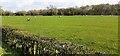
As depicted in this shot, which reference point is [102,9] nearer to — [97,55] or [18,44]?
[18,44]

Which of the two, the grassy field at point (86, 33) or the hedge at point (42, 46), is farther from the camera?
the grassy field at point (86, 33)

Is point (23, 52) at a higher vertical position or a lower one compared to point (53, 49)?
lower

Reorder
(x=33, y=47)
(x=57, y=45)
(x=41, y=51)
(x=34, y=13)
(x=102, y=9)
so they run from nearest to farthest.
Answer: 1. (x=57, y=45)
2. (x=41, y=51)
3. (x=33, y=47)
4. (x=102, y=9)
5. (x=34, y=13)

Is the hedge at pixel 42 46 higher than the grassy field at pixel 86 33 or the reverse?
higher

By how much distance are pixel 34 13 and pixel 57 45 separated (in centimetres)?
14533

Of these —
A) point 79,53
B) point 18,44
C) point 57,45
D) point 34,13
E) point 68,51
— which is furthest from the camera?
point 34,13

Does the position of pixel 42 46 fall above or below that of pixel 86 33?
above

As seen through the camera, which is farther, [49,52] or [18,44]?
[18,44]

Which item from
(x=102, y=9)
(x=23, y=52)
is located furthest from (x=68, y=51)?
(x=102, y=9)

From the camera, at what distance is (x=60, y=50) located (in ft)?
30.6

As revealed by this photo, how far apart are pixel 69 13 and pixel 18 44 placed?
12252 cm

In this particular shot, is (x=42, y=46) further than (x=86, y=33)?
No

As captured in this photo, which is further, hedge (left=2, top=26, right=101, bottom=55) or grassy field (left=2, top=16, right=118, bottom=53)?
grassy field (left=2, top=16, right=118, bottom=53)

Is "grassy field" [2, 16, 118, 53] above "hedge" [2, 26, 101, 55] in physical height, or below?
below
